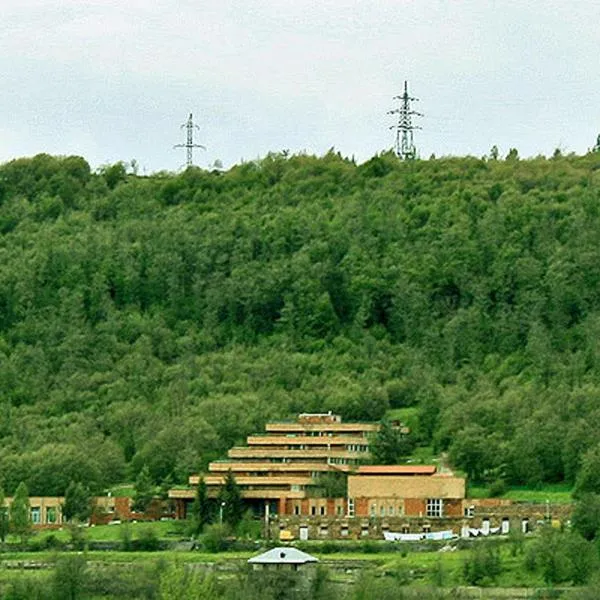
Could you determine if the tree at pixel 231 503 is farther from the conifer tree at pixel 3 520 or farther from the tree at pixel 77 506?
the conifer tree at pixel 3 520

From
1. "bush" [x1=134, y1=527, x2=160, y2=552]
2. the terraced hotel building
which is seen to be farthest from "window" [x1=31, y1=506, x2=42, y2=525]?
"bush" [x1=134, y1=527, x2=160, y2=552]

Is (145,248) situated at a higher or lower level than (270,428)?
higher

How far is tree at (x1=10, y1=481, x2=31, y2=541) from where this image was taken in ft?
358

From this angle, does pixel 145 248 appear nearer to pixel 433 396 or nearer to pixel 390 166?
pixel 390 166

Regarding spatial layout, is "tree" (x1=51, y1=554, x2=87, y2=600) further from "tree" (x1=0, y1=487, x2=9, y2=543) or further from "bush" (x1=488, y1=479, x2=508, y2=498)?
"bush" (x1=488, y1=479, x2=508, y2=498)

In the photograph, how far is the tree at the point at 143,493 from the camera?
112 meters

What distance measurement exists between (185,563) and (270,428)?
18.3 metres

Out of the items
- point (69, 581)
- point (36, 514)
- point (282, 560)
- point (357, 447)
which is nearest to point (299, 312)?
point (357, 447)

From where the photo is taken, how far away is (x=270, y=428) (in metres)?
118

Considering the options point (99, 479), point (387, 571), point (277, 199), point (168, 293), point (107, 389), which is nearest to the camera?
point (387, 571)

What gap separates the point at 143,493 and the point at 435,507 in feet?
37.9

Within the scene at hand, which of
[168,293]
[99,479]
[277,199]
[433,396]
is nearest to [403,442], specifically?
[433,396]

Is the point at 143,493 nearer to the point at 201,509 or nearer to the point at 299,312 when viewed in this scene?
the point at 201,509

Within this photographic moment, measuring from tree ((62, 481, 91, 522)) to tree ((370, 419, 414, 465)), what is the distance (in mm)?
11270
